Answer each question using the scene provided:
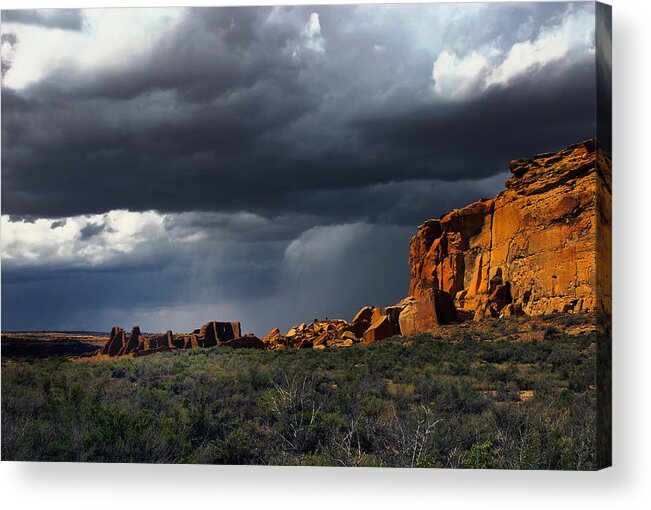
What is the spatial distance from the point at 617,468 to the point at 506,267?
3278 mm

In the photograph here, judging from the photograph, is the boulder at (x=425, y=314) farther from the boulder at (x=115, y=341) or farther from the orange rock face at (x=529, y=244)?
the boulder at (x=115, y=341)

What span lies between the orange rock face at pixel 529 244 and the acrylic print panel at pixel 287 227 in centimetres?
5

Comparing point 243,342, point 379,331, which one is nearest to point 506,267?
point 379,331

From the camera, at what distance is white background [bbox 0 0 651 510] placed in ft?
44.2

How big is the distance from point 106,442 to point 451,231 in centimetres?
563

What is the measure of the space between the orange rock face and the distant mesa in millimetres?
15

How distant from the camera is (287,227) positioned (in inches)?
594

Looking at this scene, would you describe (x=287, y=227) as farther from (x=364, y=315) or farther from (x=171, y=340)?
(x=171, y=340)

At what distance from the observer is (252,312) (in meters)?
15.0

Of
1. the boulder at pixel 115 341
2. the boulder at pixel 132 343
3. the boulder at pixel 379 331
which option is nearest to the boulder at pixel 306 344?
the boulder at pixel 379 331

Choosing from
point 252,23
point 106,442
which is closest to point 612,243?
point 252,23

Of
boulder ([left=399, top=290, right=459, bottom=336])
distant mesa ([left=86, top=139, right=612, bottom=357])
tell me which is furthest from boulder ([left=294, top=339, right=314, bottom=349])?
boulder ([left=399, top=290, right=459, bottom=336])

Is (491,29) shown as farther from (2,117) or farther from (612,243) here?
(2,117)

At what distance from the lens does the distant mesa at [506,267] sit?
13.7 m
